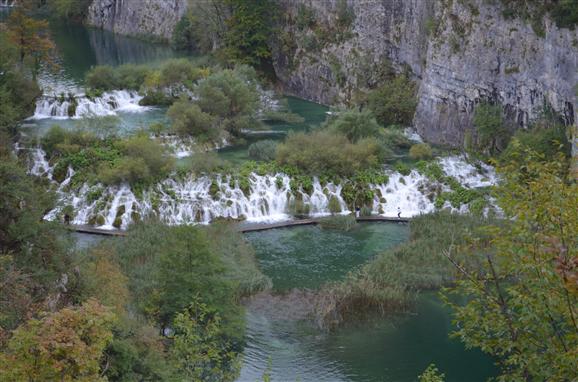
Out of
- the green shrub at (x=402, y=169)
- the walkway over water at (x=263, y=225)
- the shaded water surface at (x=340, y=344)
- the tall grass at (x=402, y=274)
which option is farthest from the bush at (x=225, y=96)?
the shaded water surface at (x=340, y=344)

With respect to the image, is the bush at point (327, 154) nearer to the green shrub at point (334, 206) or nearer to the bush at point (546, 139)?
the green shrub at point (334, 206)

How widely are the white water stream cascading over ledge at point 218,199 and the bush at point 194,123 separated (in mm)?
5742

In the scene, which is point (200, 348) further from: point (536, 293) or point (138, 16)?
point (138, 16)

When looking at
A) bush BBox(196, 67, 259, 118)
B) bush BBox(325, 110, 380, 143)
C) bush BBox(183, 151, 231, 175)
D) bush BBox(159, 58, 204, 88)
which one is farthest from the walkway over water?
bush BBox(159, 58, 204, 88)

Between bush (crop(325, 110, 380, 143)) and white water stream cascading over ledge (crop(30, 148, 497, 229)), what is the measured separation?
12.8 ft

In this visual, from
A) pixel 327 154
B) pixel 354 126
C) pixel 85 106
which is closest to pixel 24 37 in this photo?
pixel 85 106

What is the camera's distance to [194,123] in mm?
38562

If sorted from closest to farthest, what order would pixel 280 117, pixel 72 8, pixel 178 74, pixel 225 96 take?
pixel 225 96 < pixel 280 117 < pixel 178 74 < pixel 72 8

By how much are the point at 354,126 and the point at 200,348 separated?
74.6ft

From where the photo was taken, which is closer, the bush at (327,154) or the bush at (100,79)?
the bush at (327,154)

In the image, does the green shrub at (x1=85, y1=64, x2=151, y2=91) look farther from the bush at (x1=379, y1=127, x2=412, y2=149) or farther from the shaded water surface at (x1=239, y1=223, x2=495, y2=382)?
the shaded water surface at (x1=239, y1=223, x2=495, y2=382)

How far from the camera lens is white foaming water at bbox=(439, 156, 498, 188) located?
116 feet

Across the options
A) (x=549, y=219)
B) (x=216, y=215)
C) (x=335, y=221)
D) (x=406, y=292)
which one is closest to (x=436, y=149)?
(x=335, y=221)

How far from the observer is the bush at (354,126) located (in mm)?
38344
